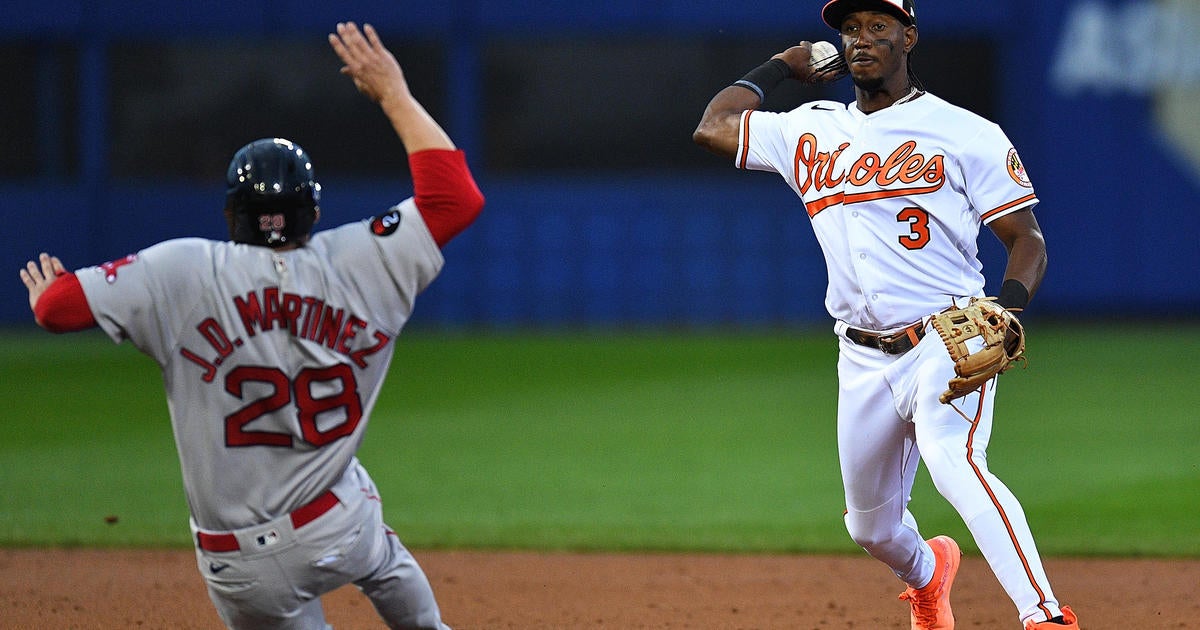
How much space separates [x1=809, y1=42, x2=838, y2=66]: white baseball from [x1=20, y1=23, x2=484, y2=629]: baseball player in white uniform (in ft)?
5.61

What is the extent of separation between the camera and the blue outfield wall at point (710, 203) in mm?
16547

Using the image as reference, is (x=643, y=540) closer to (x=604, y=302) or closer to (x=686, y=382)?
(x=686, y=382)

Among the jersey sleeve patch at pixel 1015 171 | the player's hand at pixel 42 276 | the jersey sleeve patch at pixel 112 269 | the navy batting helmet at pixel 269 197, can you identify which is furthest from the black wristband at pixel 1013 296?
the player's hand at pixel 42 276

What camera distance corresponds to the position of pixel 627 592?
5988mm

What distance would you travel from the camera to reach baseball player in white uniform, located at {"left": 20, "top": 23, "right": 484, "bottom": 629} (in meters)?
3.45

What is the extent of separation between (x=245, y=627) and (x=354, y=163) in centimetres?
1395

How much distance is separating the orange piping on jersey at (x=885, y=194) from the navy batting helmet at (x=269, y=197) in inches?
65.9

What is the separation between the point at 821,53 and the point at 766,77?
194 millimetres

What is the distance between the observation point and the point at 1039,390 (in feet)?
38.5

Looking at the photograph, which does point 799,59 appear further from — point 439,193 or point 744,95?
point 439,193

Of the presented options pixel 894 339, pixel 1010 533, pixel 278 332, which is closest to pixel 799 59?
pixel 894 339

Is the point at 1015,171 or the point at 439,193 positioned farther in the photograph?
the point at 1015,171

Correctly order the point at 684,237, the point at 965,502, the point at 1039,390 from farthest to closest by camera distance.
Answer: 1. the point at 684,237
2. the point at 1039,390
3. the point at 965,502

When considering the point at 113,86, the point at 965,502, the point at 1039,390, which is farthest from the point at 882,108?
the point at 113,86
